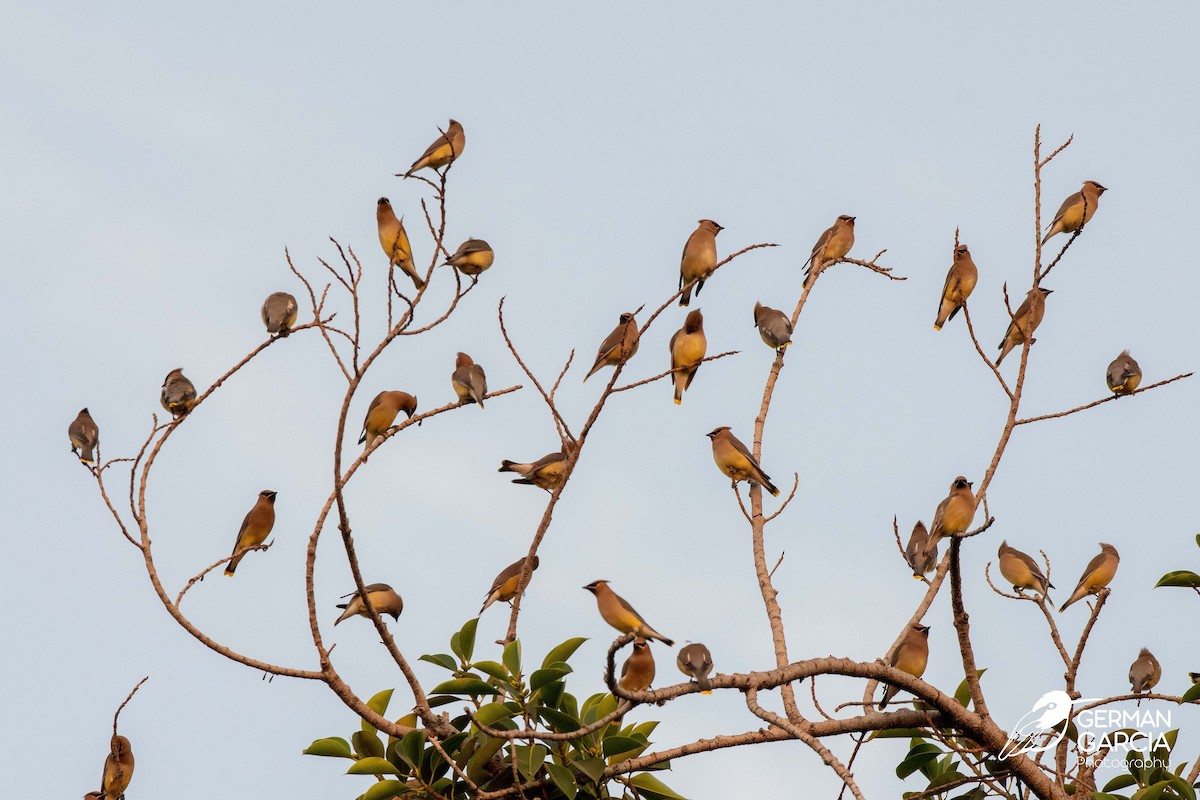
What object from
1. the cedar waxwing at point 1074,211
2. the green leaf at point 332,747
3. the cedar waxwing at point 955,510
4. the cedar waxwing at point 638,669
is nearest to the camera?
the green leaf at point 332,747

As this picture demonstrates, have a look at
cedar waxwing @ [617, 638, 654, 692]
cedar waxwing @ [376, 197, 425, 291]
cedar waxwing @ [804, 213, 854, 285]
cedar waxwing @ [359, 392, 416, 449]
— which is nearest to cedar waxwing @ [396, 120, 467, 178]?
cedar waxwing @ [376, 197, 425, 291]

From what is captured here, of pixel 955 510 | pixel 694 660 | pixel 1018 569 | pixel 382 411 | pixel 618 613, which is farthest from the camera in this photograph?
pixel 382 411

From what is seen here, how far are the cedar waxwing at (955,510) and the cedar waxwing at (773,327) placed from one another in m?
1.14

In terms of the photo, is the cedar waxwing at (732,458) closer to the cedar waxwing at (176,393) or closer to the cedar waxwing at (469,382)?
the cedar waxwing at (469,382)

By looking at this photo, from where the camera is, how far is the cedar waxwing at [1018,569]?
810 centimetres

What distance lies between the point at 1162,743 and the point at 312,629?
9.68 ft

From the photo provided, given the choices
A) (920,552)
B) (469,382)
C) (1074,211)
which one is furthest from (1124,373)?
(469,382)

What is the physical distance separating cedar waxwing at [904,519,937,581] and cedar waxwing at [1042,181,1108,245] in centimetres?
208

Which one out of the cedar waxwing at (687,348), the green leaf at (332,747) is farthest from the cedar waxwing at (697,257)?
the green leaf at (332,747)

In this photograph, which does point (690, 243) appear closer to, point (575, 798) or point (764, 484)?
point (764, 484)

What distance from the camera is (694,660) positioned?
209 inches

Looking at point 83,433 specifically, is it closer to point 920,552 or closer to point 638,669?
point 638,669

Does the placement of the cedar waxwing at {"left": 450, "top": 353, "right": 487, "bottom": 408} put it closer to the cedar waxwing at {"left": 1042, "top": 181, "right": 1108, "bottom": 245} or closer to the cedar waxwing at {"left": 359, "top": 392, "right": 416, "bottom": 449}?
the cedar waxwing at {"left": 359, "top": 392, "right": 416, "bottom": 449}

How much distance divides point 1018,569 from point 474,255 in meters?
3.61
